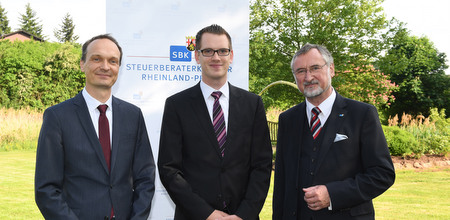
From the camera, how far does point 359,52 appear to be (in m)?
13.6

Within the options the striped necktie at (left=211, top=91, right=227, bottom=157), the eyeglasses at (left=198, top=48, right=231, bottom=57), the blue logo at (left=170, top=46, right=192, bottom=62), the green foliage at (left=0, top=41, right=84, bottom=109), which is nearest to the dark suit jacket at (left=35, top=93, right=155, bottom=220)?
the striped necktie at (left=211, top=91, right=227, bottom=157)

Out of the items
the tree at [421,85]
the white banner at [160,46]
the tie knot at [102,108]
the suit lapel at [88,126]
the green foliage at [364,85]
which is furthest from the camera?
the tree at [421,85]

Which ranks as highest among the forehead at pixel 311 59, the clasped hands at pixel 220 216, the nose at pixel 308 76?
the forehead at pixel 311 59

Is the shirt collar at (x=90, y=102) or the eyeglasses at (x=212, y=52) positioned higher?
the eyeglasses at (x=212, y=52)

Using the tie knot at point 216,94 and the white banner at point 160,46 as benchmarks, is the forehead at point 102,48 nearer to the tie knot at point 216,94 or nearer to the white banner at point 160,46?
the tie knot at point 216,94

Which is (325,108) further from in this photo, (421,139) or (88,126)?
(421,139)

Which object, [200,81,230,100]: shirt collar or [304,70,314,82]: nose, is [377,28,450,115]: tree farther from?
[200,81,230,100]: shirt collar

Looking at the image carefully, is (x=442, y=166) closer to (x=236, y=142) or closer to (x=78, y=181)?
(x=236, y=142)

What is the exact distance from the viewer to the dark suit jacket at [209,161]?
9.45 feet

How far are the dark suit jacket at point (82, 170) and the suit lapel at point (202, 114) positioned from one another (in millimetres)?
526

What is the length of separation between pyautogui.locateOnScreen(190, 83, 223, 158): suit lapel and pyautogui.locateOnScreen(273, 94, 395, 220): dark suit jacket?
25.6 inches

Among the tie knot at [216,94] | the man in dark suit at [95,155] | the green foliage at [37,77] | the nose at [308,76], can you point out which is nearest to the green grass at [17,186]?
the man in dark suit at [95,155]

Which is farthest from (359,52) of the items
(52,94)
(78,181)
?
(52,94)

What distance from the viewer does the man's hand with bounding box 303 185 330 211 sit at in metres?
2.74
